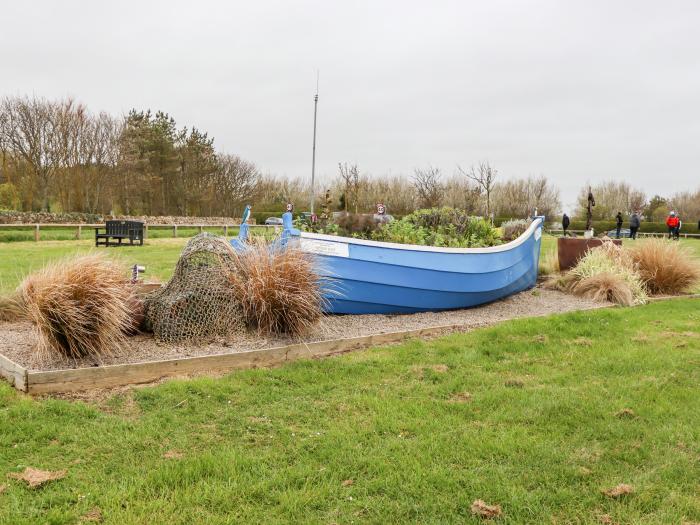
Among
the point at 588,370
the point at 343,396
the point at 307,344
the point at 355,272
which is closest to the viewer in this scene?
the point at 343,396

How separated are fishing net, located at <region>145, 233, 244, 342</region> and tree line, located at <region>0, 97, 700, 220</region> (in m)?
16.7

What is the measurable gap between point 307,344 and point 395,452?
226 centimetres

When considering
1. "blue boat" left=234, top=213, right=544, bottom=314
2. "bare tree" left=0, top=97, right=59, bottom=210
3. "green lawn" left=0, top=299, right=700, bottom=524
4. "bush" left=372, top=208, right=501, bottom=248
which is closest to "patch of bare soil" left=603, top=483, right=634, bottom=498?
"green lawn" left=0, top=299, right=700, bottom=524

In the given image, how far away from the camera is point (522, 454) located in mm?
3473

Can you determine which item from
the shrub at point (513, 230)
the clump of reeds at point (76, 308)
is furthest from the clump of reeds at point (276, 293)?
the shrub at point (513, 230)

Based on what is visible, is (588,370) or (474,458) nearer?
(474,458)

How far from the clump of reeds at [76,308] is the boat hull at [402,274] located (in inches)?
86.4

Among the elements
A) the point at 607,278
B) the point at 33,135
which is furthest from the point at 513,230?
the point at 33,135

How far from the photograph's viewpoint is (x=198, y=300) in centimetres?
567

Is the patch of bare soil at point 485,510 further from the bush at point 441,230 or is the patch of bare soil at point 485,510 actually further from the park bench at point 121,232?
the park bench at point 121,232

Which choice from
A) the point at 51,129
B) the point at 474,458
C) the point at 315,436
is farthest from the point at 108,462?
the point at 51,129

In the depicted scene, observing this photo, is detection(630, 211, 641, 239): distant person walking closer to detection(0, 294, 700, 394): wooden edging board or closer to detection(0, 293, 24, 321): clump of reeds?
detection(0, 294, 700, 394): wooden edging board

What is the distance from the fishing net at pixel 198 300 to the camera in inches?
220

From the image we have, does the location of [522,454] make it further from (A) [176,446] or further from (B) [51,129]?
(B) [51,129]
